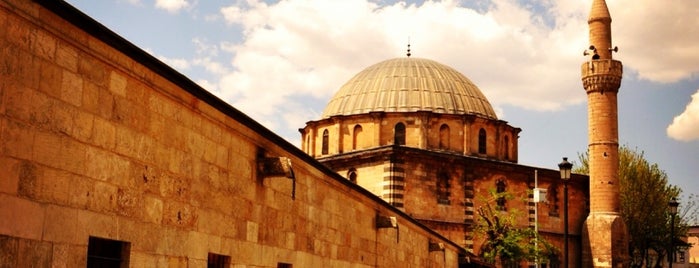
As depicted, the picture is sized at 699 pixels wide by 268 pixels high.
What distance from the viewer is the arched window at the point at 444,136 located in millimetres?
39938

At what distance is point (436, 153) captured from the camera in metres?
37.3

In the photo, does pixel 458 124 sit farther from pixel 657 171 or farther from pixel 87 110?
pixel 87 110

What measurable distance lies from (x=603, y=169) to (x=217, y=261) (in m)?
34.0

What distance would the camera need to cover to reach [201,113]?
815 centimetres

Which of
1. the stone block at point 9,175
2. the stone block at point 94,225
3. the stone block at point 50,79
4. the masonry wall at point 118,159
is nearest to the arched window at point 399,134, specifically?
the masonry wall at point 118,159

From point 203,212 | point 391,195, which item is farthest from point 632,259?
point 203,212

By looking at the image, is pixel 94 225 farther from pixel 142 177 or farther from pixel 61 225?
pixel 142 177

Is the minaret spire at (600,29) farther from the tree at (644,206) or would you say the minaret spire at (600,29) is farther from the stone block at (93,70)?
the stone block at (93,70)

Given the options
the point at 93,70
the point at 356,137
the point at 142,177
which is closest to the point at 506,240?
the point at 356,137

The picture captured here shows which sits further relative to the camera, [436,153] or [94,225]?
Answer: [436,153]

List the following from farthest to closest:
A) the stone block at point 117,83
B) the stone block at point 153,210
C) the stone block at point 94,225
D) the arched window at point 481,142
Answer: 1. the arched window at point 481,142
2. the stone block at point 153,210
3. the stone block at point 117,83
4. the stone block at point 94,225

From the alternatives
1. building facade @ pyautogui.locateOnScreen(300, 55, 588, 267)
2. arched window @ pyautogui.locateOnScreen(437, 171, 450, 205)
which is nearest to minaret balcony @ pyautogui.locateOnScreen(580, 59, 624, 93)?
building facade @ pyautogui.locateOnScreen(300, 55, 588, 267)

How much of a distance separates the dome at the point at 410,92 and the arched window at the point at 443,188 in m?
4.31

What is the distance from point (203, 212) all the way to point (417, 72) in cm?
3723
